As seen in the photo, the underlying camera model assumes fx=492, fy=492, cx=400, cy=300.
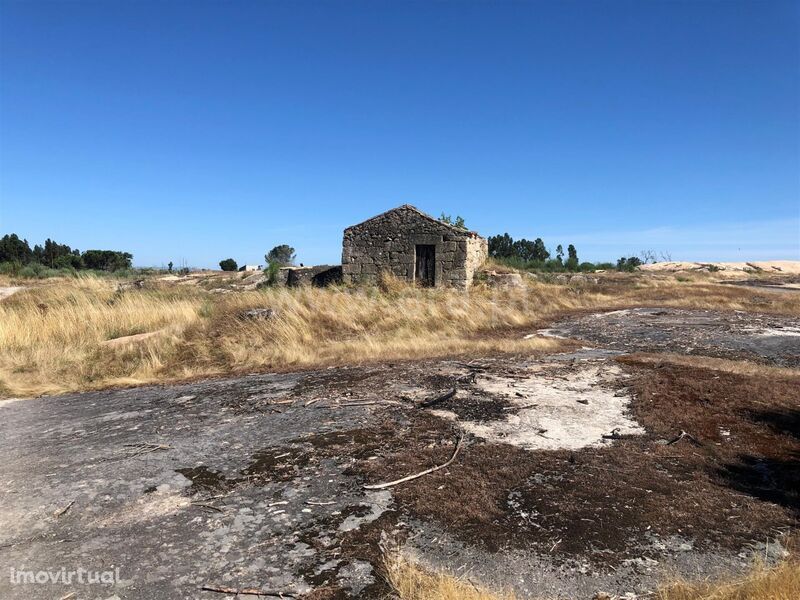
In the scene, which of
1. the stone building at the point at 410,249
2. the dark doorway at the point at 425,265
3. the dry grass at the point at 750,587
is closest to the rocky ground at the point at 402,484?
the dry grass at the point at 750,587

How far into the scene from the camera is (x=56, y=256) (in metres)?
38.7

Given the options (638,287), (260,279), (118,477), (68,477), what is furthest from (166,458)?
(638,287)

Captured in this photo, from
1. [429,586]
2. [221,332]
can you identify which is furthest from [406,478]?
[221,332]

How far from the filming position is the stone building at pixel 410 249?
55.7ft

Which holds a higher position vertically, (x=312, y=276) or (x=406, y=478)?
(x=312, y=276)

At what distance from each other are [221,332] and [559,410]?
705 centimetres

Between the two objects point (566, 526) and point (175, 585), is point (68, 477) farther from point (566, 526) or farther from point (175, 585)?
point (566, 526)

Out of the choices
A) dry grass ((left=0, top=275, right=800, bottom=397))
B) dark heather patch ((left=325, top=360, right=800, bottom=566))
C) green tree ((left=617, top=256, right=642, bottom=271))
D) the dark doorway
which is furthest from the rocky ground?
green tree ((left=617, top=256, right=642, bottom=271))

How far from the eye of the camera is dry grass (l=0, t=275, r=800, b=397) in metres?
7.83

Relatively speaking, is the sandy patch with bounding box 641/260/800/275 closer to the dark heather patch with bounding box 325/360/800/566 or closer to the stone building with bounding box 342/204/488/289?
the stone building with bounding box 342/204/488/289

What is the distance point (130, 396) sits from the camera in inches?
244

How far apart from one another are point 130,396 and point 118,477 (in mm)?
2993

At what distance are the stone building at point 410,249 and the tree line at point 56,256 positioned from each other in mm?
25789

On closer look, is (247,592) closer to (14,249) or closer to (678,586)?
(678,586)
